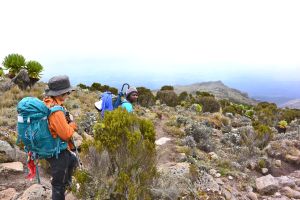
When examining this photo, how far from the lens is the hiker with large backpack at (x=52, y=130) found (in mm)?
4055

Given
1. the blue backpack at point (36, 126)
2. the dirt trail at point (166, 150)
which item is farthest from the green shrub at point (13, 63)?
the blue backpack at point (36, 126)

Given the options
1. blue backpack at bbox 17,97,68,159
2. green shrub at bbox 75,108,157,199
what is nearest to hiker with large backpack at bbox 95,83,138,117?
green shrub at bbox 75,108,157,199

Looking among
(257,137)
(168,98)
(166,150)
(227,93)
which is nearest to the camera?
(166,150)

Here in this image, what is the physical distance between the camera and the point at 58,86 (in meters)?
4.36

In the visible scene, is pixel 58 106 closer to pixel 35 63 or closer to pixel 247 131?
pixel 247 131

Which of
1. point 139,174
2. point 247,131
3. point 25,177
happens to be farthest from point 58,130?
point 247,131

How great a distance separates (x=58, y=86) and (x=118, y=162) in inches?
53.3

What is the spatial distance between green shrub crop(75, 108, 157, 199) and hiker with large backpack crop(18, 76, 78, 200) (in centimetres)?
25

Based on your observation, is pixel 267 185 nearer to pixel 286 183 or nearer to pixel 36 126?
pixel 286 183

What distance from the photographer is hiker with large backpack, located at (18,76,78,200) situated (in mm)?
4055

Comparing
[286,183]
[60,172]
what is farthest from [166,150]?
[60,172]

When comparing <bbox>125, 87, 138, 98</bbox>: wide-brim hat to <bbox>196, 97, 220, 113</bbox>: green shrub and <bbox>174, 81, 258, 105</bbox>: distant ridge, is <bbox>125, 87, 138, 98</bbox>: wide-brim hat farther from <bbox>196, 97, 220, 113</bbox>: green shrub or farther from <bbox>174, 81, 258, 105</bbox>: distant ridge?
<bbox>174, 81, 258, 105</bbox>: distant ridge

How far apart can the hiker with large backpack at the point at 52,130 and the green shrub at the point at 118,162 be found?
0.25 meters

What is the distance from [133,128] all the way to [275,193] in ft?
13.5
